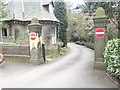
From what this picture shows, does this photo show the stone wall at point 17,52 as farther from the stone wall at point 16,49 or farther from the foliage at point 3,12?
the foliage at point 3,12

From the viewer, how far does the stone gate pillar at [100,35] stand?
11.2 m

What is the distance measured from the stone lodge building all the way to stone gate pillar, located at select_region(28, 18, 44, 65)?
9909 mm

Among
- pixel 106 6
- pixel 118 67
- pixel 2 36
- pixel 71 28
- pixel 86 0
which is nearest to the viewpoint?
pixel 118 67

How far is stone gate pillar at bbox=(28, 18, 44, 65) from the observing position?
13.2 metres

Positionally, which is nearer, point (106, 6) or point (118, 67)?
point (118, 67)

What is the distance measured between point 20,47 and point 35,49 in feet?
5.45

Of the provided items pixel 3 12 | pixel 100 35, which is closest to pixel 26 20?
pixel 3 12

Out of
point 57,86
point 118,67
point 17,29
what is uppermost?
point 17,29

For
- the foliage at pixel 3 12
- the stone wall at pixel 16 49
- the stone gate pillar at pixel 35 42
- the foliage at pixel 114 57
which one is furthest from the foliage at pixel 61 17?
the foliage at pixel 114 57

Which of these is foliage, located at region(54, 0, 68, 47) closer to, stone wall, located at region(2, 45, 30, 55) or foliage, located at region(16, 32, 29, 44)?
foliage, located at region(16, 32, 29, 44)

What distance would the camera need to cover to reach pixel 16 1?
27641 millimetres

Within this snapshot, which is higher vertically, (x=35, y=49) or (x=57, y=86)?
(x=35, y=49)

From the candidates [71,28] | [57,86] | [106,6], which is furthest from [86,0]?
[71,28]

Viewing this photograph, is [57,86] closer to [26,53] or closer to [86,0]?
[26,53]
